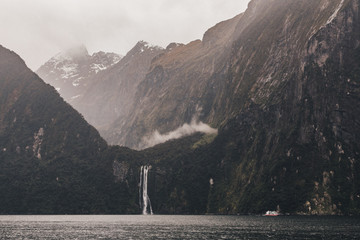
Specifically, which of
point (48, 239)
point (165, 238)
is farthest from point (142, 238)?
point (48, 239)

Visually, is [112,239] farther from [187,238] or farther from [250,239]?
[250,239]

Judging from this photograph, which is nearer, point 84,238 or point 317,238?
point 317,238

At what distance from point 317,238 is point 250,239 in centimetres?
1753

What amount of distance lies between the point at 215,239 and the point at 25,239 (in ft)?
169

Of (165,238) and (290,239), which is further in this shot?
(165,238)

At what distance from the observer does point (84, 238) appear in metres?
129

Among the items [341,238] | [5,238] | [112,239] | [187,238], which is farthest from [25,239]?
[341,238]

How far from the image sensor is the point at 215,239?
122 metres

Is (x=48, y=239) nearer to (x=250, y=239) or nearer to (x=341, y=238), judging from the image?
(x=250, y=239)

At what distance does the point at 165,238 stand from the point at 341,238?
46354mm

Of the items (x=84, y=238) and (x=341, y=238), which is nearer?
(x=341, y=238)

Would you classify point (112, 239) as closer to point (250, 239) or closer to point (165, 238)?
point (165, 238)

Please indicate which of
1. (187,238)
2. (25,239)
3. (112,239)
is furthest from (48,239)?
(187,238)

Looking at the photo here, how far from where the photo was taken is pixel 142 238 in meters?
129
